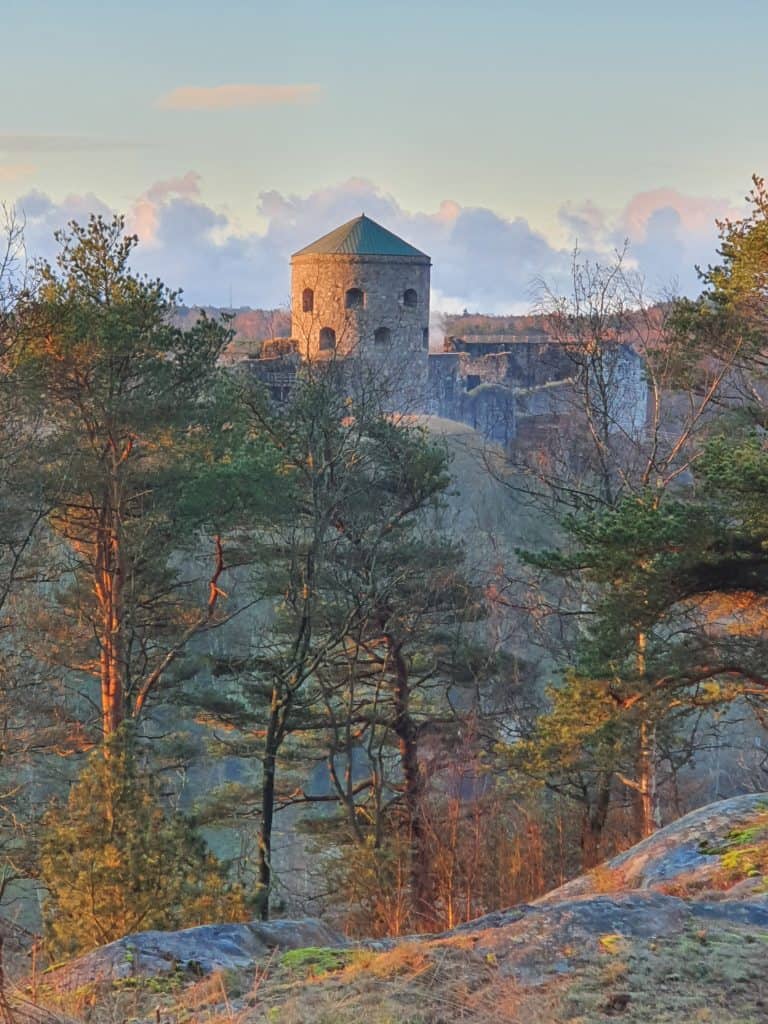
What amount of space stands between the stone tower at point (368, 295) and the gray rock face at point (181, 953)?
1113 inches

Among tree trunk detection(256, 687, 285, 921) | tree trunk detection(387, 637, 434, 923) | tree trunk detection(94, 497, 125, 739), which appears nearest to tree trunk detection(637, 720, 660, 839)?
tree trunk detection(387, 637, 434, 923)

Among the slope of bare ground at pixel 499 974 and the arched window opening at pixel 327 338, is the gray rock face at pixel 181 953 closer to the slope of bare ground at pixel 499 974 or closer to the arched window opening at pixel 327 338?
the slope of bare ground at pixel 499 974

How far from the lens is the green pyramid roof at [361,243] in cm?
3378

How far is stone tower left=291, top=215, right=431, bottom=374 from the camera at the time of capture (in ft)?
110

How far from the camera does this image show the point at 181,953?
16.0ft

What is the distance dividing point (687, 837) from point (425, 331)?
2927cm

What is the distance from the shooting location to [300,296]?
34.8 meters

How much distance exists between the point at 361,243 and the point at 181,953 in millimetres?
30858

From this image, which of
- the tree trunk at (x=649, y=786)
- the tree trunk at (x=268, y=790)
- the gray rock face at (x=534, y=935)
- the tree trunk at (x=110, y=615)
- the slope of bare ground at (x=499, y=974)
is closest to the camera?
the slope of bare ground at (x=499, y=974)

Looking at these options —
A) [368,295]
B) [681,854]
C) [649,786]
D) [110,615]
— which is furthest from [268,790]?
[368,295]

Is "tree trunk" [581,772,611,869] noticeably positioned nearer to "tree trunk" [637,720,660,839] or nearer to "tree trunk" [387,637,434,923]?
"tree trunk" [637,720,660,839]

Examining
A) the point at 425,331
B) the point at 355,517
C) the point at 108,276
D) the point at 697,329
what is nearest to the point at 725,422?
the point at 697,329

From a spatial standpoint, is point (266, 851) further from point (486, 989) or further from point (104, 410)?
point (486, 989)

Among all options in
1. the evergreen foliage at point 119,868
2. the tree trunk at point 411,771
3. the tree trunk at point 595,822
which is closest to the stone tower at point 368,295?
the tree trunk at point 411,771
